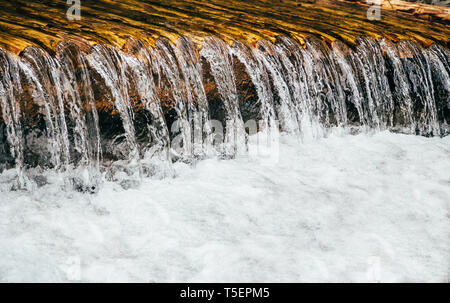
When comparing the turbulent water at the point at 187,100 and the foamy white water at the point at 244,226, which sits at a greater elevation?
the turbulent water at the point at 187,100

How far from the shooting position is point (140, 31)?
427 cm

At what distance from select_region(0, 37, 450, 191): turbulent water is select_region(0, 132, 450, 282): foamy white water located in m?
0.24

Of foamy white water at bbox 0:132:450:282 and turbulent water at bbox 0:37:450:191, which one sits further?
turbulent water at bbox 0:37:450:191

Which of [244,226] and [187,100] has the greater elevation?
[187,100]

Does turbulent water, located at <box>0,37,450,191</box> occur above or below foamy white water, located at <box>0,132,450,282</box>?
above

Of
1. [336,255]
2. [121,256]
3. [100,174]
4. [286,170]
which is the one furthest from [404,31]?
[121,256]

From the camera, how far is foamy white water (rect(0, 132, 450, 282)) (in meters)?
2.88

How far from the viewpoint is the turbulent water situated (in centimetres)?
343

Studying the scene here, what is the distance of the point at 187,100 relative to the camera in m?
4.07

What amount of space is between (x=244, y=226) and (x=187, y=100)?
4.34 ft

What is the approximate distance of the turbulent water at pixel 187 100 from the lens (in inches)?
135

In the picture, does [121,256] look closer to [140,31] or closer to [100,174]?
[100,174]

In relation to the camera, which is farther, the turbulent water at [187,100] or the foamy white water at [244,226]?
the turbulent water at [187,100]

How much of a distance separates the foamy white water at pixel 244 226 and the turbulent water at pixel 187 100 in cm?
24
